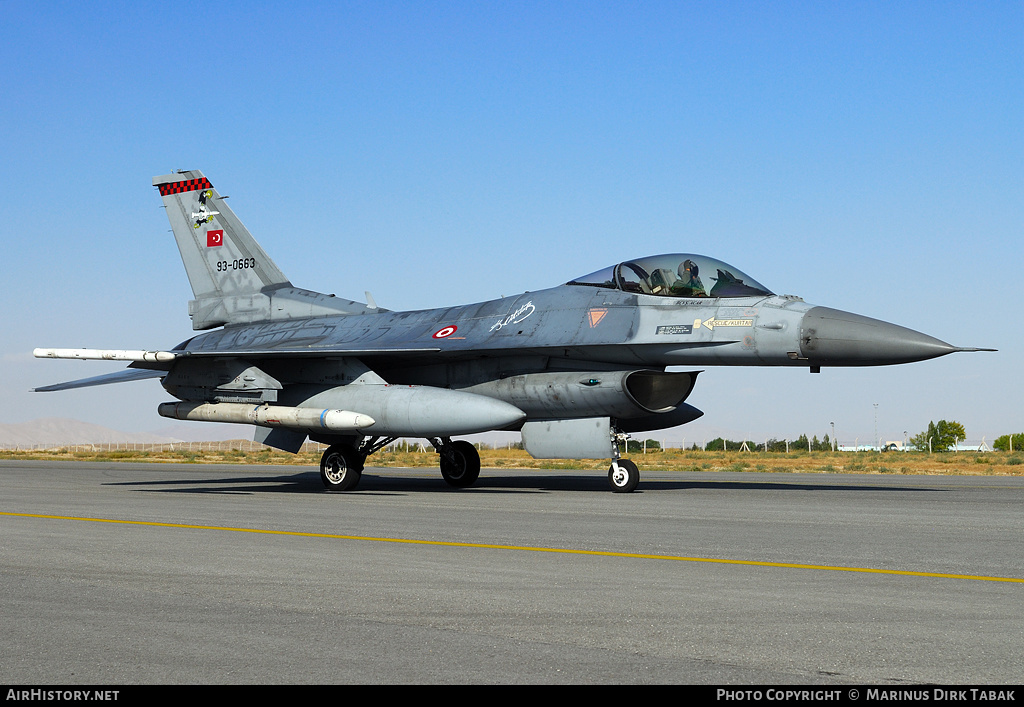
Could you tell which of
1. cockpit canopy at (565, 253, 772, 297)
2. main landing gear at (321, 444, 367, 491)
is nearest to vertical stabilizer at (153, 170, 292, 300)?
main landing gear at (321, 444, 367, 491)

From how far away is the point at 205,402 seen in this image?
17.6m

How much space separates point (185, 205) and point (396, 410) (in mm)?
8774

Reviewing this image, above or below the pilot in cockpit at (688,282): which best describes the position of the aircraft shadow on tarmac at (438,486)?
below

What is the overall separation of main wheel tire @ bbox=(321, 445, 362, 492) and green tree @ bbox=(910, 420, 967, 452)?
109 m

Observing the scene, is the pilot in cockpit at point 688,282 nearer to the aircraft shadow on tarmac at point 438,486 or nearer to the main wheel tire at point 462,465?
the aircraft shadow on tarmac at point 438,486

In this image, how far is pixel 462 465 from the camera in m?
18.9

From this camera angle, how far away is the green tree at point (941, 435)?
121688mm

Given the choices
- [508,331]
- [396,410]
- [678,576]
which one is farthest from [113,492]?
[678,576]

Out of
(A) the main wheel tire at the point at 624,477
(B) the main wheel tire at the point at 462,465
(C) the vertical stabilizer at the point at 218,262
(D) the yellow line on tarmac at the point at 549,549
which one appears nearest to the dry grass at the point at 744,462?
(B) the main wheel tire at the point at 462,465

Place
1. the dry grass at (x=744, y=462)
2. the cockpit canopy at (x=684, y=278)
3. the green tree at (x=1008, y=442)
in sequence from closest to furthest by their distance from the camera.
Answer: the cockpit canopy at (x=684, y=278)
the dry grass at (x=744, y=462)
the green tree at (x=1008, y=442)

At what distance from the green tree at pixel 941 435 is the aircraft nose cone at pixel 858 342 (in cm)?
10978

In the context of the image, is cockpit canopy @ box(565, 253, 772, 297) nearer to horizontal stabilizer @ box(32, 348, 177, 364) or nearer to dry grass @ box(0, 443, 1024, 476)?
horizontal stabilizer @ box(32, 348, 177, 364)

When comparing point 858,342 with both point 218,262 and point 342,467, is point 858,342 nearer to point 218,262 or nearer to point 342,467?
point 342,467
